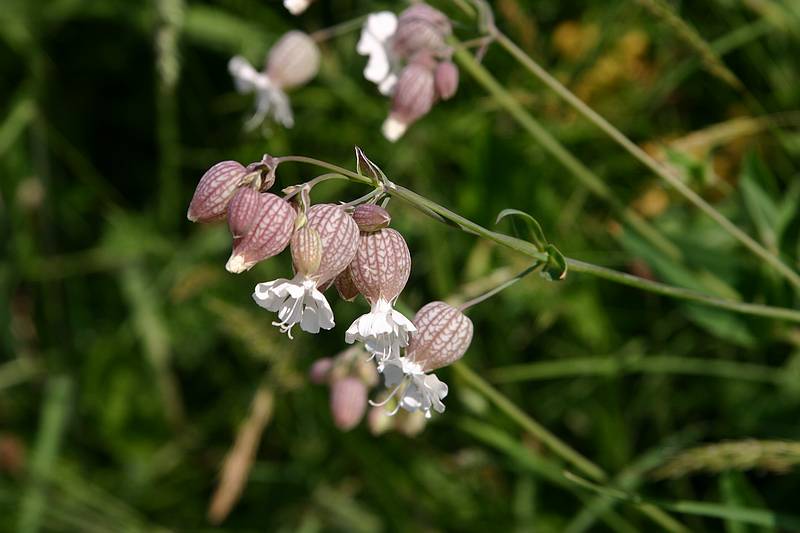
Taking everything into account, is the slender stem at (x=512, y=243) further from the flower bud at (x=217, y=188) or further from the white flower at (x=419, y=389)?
the white flower at (x=419, y=389)

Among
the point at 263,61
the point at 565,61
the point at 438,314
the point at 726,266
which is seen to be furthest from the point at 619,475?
the point at 263,61

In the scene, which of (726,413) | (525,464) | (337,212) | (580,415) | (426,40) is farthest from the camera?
(580,415)

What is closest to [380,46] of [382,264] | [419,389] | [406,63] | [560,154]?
[406,63]

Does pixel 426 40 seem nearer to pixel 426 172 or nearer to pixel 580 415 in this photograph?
pixel 426 172

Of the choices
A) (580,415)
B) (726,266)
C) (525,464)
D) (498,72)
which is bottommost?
(525,464)

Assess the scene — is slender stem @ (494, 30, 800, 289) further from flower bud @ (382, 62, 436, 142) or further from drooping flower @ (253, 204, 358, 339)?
drooping flower @ (253, 204, 358, 339)

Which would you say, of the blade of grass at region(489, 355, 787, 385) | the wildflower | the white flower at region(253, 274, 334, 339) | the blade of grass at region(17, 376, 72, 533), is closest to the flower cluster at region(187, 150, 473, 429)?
the white flower at region(253, 274, 334, 339)

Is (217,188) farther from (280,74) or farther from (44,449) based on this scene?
(44,449)
